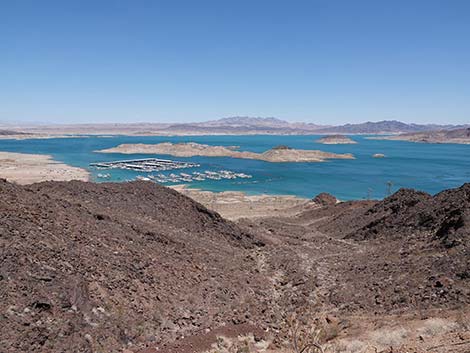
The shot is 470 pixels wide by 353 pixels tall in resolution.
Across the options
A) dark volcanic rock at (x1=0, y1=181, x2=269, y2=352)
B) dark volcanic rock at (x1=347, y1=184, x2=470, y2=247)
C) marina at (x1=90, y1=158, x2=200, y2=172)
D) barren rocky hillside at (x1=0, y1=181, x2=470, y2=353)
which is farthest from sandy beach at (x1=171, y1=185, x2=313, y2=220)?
marina at (x1=90, y1=158, x2=200, y2=172)

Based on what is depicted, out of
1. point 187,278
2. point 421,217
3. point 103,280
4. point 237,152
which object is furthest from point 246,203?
point 237,152

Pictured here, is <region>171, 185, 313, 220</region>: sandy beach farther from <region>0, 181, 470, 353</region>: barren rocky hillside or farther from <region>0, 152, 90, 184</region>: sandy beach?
<region>0, 152, 90, 184</region>: sandy beach

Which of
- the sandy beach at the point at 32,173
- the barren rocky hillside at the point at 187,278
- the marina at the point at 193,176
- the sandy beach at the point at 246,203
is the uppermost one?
the barren rocky hillside at the point at 187,278

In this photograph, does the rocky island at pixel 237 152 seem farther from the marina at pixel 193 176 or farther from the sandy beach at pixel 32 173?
the sandy beach at pixel 32 173

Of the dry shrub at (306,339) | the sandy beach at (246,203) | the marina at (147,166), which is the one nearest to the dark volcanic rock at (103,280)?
the dry shrub at (306,339)

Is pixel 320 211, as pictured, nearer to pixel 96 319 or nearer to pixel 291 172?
pixel 96 319

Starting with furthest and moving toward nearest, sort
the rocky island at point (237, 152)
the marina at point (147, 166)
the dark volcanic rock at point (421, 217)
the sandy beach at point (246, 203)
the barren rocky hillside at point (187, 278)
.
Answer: the rocky island at point (237, 152) < the marina at point (147, 166) < the sandy beach at point (246, 203) < the dark volcanic rock at point (421, 217) < the barren rocky hillside at point (187, 278)

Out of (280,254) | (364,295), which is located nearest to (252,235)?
(280,254)

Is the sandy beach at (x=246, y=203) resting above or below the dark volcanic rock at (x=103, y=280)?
below
